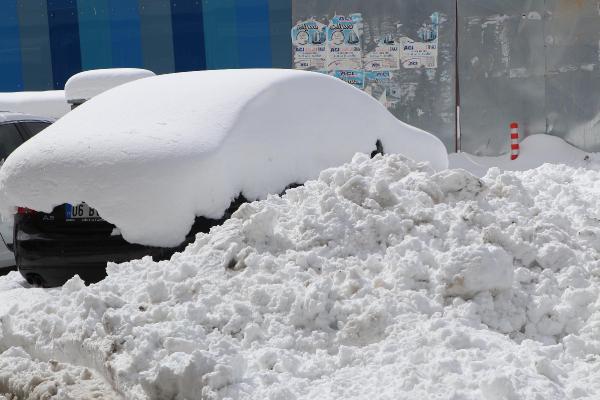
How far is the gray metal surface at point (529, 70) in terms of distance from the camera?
13.1 m

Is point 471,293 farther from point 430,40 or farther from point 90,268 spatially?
point 430,40

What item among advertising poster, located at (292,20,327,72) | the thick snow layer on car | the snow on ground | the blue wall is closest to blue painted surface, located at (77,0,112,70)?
the blue wall

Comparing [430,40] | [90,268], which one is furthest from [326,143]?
[430,40]

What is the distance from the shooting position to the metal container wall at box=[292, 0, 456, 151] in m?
13.4

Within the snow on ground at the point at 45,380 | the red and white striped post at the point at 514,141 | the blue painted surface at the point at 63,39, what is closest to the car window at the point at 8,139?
the snow on ground at the point at 45,380

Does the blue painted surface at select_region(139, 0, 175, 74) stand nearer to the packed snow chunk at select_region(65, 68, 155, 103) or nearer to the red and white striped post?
the packed snow chunk at select_region(65, 68, 155, 103)

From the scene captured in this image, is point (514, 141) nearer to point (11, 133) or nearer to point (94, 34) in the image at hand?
point (94, 34)

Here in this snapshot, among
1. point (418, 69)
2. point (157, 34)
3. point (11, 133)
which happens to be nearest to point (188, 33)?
point (157, 34)

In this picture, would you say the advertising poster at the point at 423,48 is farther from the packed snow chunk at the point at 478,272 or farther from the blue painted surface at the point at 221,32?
the packed snow chunk at the point at 478,272

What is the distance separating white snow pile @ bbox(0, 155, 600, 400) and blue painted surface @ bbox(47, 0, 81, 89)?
36.5ft

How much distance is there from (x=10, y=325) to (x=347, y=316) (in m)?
1.82

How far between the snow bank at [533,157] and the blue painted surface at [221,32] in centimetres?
398

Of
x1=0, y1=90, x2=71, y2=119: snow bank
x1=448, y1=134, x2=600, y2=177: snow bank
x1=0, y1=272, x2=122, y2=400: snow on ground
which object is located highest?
x1=0, y1=90, x2=71, y2=119: snow bank

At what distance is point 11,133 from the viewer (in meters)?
7.74
